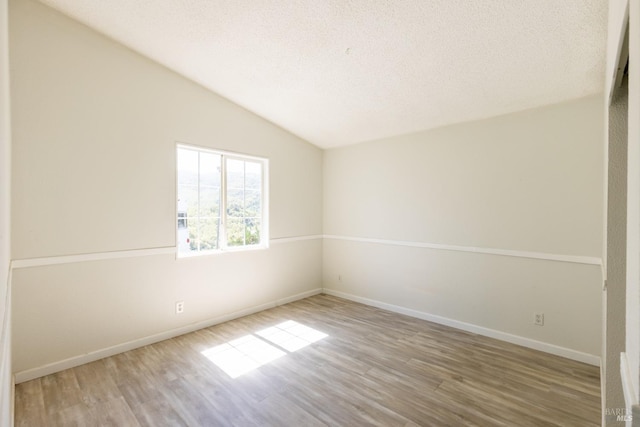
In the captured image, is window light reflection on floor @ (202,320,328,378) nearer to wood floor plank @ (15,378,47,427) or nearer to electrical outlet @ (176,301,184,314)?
electrical outlet @ (176,301,184,314)

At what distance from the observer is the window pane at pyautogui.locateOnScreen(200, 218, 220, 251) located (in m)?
3.51

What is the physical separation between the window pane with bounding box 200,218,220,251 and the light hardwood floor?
1.04 meters

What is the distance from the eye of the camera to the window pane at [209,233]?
3.51 meters

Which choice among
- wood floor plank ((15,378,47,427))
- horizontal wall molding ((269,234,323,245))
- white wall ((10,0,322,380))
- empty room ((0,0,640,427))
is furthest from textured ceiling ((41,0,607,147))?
wood floor plank ((15,378,47,427))

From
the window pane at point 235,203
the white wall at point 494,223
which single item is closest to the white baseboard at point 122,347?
the window pane at point 235,203

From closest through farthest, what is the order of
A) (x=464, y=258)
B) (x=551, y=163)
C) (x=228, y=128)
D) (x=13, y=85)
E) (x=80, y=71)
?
(x=13, y=85) < (x=80, y=71) < (x=551, y=163) < (x=464, y=258) < (x=228, y=128)

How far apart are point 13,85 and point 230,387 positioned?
2927 mm

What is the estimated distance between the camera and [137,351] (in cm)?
285

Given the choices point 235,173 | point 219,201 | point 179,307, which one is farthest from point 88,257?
point 235,173

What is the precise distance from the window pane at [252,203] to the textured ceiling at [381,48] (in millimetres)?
1292

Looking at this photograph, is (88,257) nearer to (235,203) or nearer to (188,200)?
(188,200)

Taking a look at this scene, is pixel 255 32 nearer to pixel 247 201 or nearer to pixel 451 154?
pixel 247 201

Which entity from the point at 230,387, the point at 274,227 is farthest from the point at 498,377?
the point at 274,227

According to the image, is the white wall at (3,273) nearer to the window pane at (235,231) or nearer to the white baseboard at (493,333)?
the window pane at (235,231)
